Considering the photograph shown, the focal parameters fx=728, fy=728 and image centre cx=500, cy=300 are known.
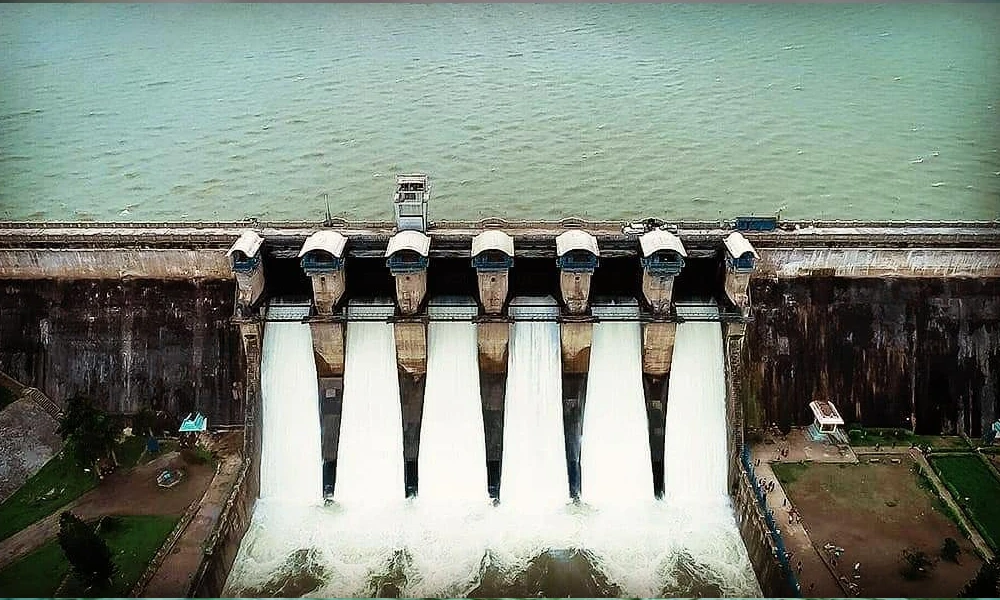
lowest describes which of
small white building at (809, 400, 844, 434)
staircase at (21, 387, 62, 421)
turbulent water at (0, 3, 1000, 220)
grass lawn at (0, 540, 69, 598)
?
grass lawn at (0, 540, 69, 598)

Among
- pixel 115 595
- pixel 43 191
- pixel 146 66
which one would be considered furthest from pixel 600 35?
pixel 115 595

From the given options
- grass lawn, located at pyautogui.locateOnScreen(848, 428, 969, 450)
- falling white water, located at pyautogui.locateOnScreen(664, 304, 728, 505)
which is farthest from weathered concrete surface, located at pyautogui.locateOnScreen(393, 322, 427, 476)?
grass lawn, located at pyautogui.locateOnScreen(848, 428, 969, 450)

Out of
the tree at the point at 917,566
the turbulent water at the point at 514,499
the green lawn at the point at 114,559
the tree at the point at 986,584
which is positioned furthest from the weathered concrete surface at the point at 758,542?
the green lawn at the point at 114,559

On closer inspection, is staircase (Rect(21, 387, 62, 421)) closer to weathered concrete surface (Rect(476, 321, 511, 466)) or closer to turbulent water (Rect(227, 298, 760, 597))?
turbulent water (Rect(227, 298, 760, 597))

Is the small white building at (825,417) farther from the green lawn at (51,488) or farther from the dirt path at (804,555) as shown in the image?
the green lawn at (51,488)

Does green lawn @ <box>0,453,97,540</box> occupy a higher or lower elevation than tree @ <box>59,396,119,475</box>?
lower

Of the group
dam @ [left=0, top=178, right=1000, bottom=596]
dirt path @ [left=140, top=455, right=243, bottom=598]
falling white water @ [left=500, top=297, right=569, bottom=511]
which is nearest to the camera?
dirt path @ [left=140, top=455, right=243, bottom=598]

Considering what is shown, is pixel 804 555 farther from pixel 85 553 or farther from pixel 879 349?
pixel 85 553
